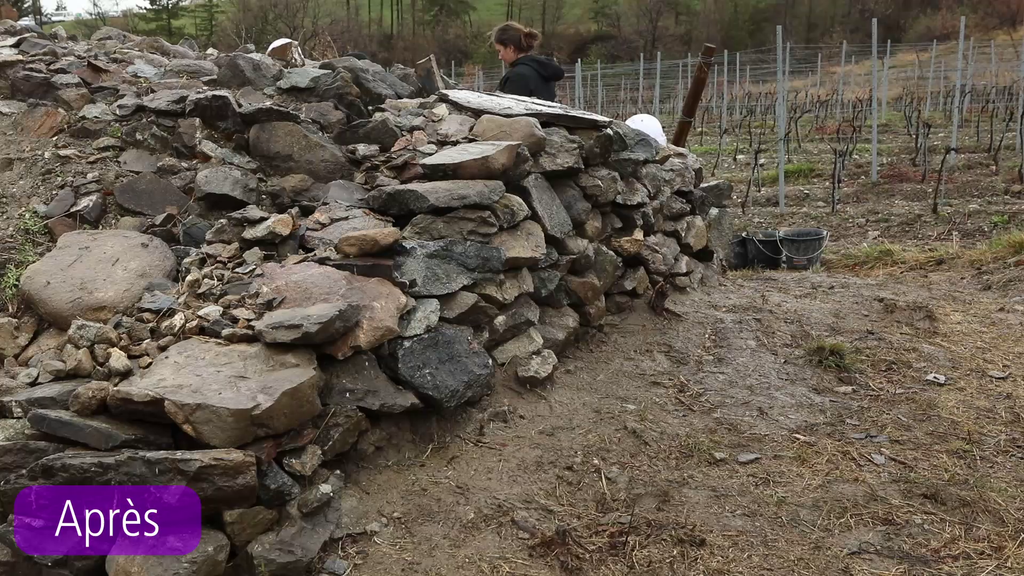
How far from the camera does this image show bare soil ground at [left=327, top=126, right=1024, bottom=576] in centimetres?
264

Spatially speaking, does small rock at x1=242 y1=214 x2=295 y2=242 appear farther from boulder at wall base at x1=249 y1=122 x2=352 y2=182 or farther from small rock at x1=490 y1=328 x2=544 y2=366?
small rock at x1=490 y1=328 x2=544 y2=366

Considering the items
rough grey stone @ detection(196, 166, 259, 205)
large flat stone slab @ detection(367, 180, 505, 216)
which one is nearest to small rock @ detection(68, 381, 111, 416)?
rough grey stone @ detection(196, 166, 259, 205)

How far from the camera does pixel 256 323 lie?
2766 mm

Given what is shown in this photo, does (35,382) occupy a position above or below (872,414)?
above

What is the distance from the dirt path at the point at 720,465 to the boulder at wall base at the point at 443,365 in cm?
15

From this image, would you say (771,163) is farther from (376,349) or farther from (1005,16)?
(1005,16)

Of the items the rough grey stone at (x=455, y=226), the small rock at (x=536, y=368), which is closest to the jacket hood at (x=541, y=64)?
the rough grey stone at (x=455, y=226)

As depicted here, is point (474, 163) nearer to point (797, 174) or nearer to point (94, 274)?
point (94, 274)

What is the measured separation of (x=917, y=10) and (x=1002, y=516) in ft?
113

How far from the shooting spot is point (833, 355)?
412cm

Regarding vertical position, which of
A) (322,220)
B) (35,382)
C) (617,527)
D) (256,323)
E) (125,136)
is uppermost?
(125,136)

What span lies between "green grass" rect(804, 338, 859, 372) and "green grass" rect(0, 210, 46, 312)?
12.2ft

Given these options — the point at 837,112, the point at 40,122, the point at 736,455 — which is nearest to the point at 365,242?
the point at 736,455

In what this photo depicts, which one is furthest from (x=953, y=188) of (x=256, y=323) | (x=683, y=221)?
(x=256, y=323)
